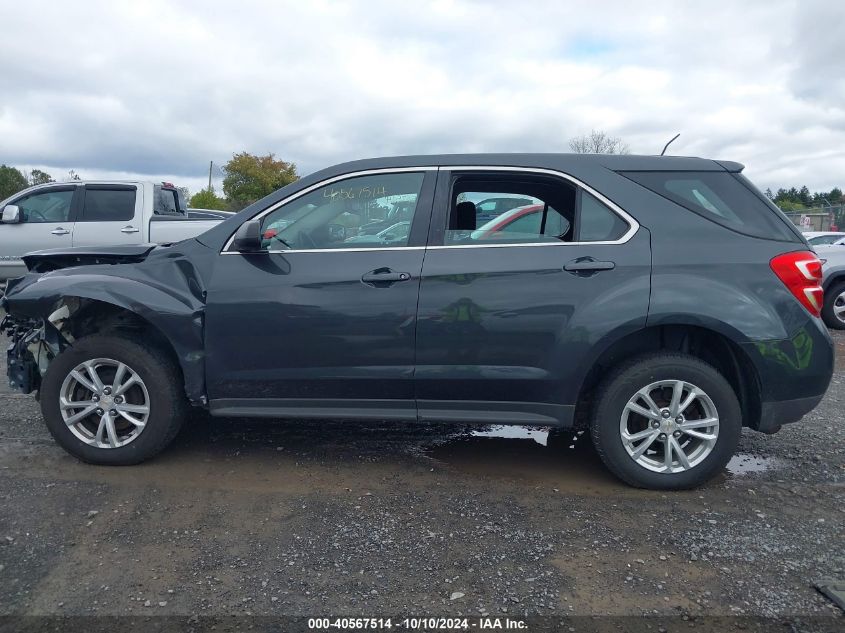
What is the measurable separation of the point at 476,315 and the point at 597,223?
0.86m

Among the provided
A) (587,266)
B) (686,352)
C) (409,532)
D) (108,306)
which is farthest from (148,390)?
(686,352)

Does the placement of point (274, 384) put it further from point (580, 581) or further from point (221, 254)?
point (580, 581)

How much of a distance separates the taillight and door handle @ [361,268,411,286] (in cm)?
199

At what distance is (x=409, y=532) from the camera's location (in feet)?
10.6

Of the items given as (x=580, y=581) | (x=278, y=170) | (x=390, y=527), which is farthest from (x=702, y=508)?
(x=278, y=170)

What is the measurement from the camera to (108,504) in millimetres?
3480

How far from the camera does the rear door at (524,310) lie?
11.7 ft

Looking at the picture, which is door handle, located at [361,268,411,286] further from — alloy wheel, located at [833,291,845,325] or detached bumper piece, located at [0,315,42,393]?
alloy wheel, located at [833,291,845,325]

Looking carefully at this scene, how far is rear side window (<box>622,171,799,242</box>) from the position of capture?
11.9 ft

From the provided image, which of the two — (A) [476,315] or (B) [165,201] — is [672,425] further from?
(B) [165,201]

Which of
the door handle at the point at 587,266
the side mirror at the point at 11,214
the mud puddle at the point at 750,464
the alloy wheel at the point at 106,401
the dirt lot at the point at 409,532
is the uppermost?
the side mirror at the point at 11,214

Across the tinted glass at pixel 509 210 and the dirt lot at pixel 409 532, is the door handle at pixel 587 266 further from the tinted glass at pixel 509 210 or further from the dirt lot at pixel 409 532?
the dirt lot at pixel 409 532

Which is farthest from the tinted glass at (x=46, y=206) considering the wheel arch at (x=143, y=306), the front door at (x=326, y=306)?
the front door at (x=326, y=306)

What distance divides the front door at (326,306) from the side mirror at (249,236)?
3.0 inches
